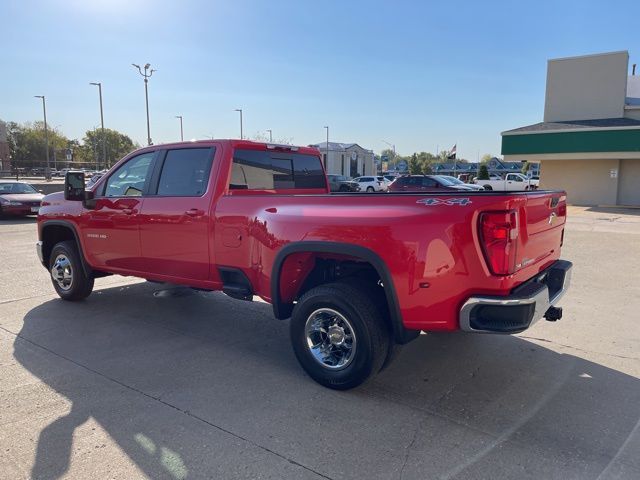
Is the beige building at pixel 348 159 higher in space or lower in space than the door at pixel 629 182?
higher

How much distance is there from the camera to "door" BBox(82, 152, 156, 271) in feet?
17.7

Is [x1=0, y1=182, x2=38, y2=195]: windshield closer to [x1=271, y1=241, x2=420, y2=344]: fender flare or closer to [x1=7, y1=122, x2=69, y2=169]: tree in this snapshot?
[x1=271, y1=241, x2=420, y2=344]: fender flare

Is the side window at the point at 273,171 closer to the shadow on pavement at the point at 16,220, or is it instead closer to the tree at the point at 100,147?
the shadow on pavement at the point at 16,220

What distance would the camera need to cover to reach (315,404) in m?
3.66

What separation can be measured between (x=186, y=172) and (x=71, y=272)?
8.27ft

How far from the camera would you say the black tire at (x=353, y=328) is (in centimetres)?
361

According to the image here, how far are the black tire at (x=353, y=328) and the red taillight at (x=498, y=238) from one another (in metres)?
0.95

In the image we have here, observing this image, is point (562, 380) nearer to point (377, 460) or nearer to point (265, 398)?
point (377, 460)

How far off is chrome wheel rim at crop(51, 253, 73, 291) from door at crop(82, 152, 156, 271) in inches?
21.5

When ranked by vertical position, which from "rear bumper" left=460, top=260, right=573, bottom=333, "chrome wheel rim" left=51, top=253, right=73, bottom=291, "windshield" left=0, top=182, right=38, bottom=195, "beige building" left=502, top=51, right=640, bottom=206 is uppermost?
"beige building" left=502, top=51, right=640, bottom=206

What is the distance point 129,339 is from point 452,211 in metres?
3.62

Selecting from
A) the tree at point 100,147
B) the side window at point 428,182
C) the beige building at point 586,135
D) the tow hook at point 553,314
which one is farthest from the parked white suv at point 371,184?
the tree at point 100,147

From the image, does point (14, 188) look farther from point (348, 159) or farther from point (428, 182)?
point (348, 159)

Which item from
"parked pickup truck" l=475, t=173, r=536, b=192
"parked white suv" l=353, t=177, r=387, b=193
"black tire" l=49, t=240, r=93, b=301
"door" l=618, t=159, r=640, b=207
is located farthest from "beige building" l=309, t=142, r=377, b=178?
"black tire" l=49, t=240, r=93, b=301
